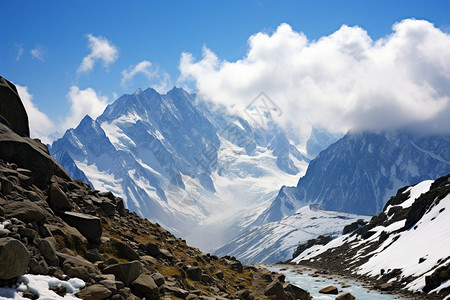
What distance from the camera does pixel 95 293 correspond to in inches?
725

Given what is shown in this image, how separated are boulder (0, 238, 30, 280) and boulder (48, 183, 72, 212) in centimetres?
991

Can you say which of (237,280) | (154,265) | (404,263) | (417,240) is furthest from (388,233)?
(154,265)

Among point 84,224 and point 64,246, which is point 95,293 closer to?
point 64,246

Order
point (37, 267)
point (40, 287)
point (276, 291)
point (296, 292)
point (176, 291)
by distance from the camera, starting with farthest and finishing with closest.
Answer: point (296, 292) → point (276, 291) → point (176, 291) → point (37, 267) → point (40, 287)

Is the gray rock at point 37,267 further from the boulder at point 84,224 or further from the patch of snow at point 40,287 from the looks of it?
the boulder at point 84,224

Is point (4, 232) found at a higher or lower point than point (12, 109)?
lower

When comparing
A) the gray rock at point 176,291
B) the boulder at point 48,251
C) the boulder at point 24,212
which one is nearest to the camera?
the boulder at point 48,251

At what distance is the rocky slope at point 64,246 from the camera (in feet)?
58.2

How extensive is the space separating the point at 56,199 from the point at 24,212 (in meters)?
6.49

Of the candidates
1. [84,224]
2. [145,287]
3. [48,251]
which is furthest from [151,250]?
[48,251]

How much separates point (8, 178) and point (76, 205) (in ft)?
25.3

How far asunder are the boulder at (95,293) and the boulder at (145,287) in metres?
3.12

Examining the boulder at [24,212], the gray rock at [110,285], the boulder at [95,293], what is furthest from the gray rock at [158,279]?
the boulder at [24,212]

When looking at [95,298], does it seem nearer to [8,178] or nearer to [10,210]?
[10,210]
